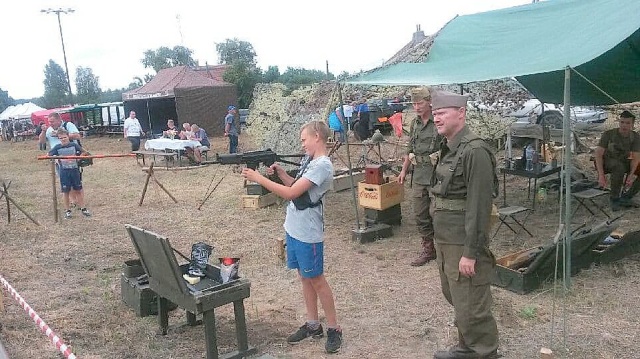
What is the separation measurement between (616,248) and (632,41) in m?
2.57

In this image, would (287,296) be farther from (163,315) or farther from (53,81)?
(53,81)

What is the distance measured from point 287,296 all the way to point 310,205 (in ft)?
5.89

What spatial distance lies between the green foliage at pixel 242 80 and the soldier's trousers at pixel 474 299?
2883cm

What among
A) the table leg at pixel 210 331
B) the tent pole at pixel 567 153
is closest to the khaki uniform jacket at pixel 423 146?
the tent pole at pixel 567 153

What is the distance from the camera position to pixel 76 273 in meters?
6.44

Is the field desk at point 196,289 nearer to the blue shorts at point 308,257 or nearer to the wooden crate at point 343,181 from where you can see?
the blue shorts at point 308,257

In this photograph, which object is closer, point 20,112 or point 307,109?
point 307,109

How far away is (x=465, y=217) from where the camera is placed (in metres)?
3.22

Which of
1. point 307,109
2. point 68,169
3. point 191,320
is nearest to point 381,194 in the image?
Result: point 191,320

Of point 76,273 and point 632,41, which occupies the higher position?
point 632,41

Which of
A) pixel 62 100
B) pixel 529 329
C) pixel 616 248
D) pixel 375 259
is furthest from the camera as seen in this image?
pixel 62 100

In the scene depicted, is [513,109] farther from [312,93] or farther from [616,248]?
[616,248]

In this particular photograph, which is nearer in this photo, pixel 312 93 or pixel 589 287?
pixel 589 287

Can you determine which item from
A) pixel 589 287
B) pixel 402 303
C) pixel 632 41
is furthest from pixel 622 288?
pixel 632 41
